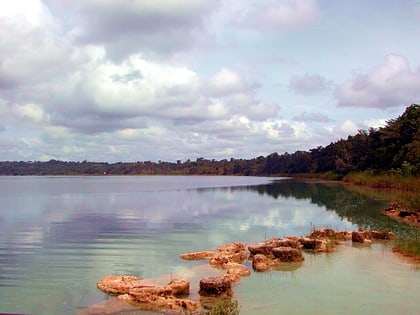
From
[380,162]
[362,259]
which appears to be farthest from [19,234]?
[380,162]

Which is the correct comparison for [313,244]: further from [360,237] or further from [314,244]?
[360,237]

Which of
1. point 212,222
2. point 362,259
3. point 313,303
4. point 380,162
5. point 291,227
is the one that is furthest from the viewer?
point 380,162

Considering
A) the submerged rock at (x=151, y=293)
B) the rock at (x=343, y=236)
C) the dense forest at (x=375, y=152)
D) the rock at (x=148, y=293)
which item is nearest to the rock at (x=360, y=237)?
the rock at (x=343, y=236)

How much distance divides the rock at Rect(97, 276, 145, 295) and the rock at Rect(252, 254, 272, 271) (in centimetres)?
418

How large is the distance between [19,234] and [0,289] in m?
13.2

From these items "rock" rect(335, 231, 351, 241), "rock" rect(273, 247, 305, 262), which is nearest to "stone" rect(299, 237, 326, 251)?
"rock" rect(273, 247, 305, 262)

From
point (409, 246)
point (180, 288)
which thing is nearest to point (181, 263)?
point (180, 288)

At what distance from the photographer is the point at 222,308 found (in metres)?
9.84

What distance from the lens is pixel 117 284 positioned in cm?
1420

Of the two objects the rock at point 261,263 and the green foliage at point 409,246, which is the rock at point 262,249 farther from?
the green foliage at point 409,246

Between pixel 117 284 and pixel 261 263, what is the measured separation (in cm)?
540

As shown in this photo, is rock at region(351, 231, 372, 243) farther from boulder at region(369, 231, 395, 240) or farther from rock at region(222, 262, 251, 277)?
rock at region(222, 262, 251, 277)

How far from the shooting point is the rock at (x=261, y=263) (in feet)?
54.8

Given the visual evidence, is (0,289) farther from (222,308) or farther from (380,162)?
(380,162)
